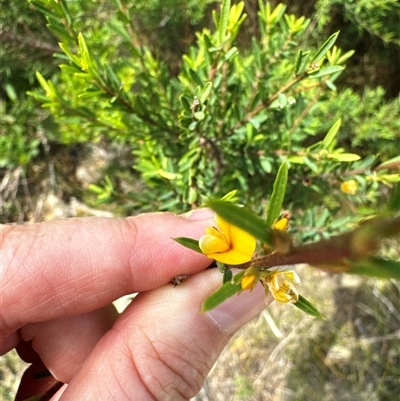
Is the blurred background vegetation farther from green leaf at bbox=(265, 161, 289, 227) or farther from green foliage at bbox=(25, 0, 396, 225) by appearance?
green leaf at bbox=(265, 161, 289, 227)

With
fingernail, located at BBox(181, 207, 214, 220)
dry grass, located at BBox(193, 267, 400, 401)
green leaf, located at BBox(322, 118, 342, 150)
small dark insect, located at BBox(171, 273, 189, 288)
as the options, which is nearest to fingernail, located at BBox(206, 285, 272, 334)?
small dark insect, located at BBox(171, 273, 189, 288)

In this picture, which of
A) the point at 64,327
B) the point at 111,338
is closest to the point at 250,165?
the point at 111,338

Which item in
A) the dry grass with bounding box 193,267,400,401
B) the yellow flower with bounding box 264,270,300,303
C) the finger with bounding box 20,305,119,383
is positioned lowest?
the dry grass with bounding box 193,267,400,401

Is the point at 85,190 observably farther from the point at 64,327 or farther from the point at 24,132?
the point at 64,327

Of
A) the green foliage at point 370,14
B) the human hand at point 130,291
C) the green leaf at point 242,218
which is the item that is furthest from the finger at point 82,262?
Result: the green foliage at point 370,14

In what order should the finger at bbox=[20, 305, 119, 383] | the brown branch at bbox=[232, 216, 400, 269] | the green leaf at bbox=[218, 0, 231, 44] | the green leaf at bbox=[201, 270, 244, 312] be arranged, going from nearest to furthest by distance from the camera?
the brown branch at bbox=[232, 216, 400, 269]
the green leaf at bbox=[201, 270, 244, 312]
the green leaf at bbox=[218, 0, 231, 44]
the finger at bbox=[20, 305, 119, 383]

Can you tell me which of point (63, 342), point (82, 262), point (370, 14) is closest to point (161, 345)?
point (82, 262)
